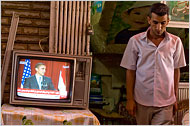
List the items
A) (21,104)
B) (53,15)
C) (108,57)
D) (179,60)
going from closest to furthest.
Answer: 1. (179,60)
2. (21,104)
3. (53,15)
4. (108,57)

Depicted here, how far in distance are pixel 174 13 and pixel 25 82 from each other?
216cm

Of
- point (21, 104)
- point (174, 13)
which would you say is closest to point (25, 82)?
point (21, 104)

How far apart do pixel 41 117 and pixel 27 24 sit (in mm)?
1337

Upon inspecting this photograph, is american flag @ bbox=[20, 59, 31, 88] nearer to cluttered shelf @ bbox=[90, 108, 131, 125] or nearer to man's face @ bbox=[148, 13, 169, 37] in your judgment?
cluttered shelf @ bbox=[90, 108, 131, 125]

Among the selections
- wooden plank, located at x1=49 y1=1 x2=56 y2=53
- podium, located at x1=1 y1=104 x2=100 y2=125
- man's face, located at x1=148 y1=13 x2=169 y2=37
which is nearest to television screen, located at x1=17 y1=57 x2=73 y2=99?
podium, located at x1=1 y1=104 x2=100 y2=125

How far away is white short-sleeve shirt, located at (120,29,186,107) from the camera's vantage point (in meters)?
2.49

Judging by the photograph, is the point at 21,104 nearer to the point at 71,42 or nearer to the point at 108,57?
Result: the point at 71,42

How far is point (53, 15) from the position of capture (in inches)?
138

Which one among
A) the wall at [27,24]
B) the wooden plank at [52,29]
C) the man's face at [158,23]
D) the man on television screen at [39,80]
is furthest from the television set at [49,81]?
the man's face at [158,23]

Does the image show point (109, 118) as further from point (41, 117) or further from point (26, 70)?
point (26, 70)

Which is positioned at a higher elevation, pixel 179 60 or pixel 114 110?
pixel 179 60

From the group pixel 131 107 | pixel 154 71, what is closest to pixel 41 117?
pixel 131 107

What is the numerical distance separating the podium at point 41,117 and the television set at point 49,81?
0.39 feet

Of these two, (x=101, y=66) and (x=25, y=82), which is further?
(x=101, y=66)
